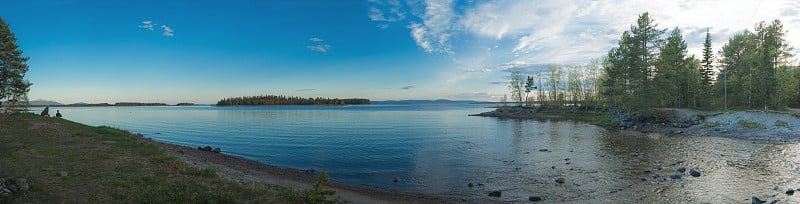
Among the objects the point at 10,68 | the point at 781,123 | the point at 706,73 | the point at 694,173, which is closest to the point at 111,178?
the point at 694,173

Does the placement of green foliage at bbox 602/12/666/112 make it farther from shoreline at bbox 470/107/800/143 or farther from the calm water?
the calm water

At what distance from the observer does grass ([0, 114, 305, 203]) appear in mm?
8969

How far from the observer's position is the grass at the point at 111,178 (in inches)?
353

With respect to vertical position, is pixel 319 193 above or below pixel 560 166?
above

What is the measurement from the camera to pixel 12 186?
27.7 feet

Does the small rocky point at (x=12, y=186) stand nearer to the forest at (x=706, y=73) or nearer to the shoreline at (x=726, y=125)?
the shoreline at (x=726, y=125)

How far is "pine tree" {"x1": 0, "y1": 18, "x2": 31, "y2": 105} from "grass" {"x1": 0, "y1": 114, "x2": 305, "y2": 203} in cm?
2719

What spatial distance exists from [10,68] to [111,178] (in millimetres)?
40885

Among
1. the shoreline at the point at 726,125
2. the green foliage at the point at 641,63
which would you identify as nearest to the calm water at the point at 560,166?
the shoreline at the point at 726,125

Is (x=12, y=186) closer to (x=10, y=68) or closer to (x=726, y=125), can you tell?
(x=10, y=68)

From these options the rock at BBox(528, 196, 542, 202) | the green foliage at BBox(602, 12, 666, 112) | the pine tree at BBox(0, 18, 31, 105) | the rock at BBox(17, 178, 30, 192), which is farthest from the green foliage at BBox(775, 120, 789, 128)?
the pine tree at BBox(0, 18, 31, 105)

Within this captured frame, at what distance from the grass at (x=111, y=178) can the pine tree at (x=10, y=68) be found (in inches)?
1070

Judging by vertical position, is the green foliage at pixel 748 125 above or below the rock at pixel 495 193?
above

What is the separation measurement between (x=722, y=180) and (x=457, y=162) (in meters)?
13.2
